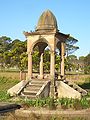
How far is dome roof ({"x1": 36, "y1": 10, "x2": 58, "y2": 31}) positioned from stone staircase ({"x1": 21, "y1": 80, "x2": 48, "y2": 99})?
14.8 ft

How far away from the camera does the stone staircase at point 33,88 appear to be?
71.5ft

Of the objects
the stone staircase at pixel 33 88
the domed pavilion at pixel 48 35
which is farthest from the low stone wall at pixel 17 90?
the domed pavilion at pixel 48 35

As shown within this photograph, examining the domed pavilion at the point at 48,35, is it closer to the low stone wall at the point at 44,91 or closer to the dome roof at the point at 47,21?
the dome roof at the point at 47,21

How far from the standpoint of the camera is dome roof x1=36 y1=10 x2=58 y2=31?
Answer: 24.1m

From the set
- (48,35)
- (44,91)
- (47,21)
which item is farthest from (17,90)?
(47,21)

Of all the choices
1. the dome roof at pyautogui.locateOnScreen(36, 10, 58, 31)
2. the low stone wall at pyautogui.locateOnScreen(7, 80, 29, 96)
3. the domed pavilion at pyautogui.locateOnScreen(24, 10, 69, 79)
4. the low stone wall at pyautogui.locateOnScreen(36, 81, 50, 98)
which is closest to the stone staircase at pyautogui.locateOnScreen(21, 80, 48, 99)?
the low stone wall at pyautogui.locateOnScreen(36, 81, 50, 98)

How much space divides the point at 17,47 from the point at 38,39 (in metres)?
23.9

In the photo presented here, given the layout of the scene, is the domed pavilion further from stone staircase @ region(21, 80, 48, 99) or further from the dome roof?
stone staircase @ region(21, 80, 48, 99)

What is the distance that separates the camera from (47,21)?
24.3 metres

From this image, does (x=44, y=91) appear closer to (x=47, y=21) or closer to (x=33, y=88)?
(x=33, y=88)

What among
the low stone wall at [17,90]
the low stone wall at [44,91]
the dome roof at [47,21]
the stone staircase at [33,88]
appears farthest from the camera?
the dome roof at [47,21]

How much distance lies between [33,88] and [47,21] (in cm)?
575

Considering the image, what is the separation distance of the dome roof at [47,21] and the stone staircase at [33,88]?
4510 millimetres

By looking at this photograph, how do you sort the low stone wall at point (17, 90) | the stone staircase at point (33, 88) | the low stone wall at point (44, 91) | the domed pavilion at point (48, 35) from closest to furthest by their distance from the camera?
1. the low stone wall at point (44, 91)
2. the stone staircase at point (33, 88)
3. the low stone wall at point (17, 90)
4. the domed pavilion at point (48, 35)
